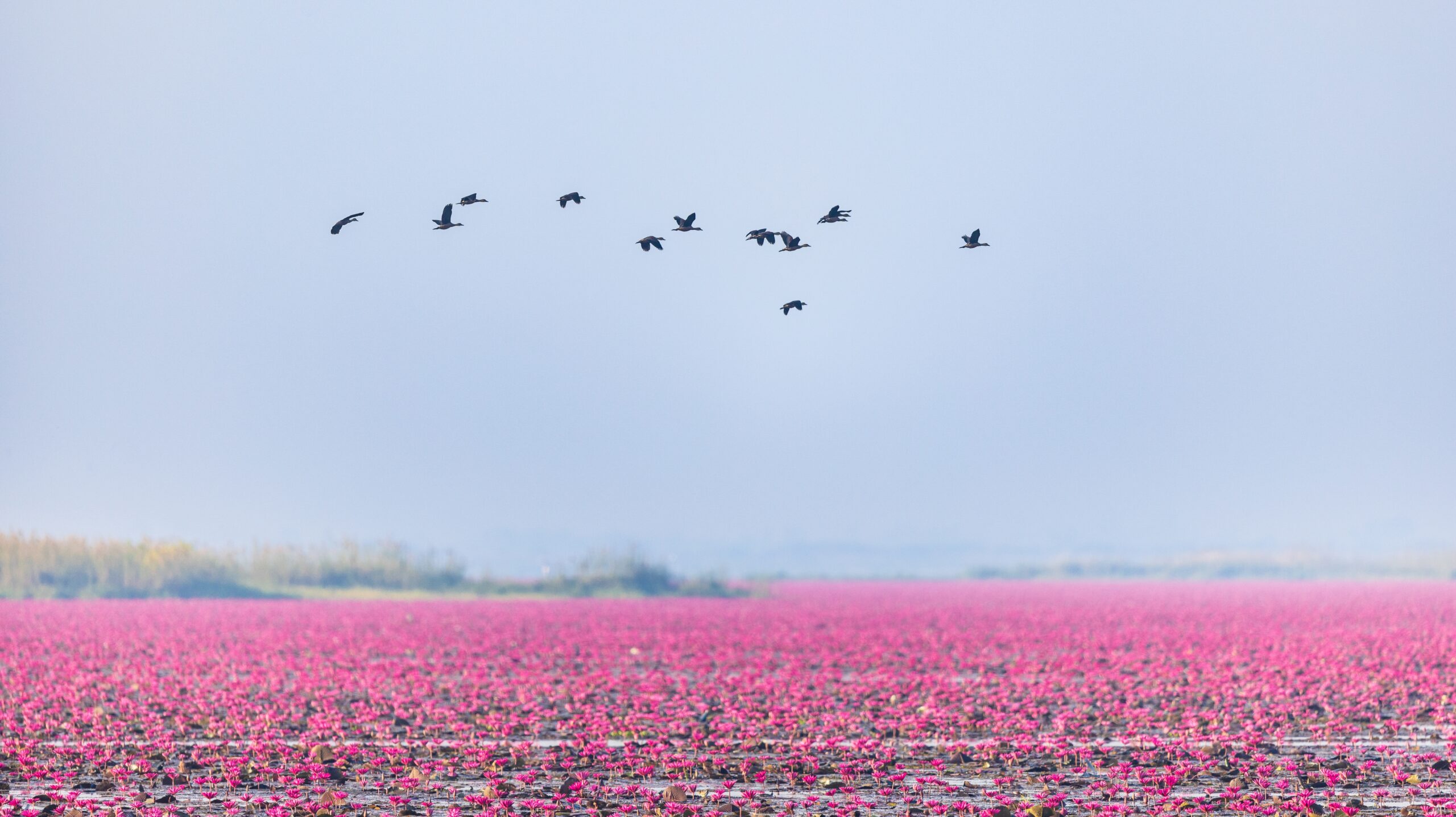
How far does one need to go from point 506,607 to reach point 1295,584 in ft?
184

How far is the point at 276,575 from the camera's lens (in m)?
61.7

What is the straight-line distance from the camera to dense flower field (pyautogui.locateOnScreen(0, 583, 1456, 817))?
13.0 meters

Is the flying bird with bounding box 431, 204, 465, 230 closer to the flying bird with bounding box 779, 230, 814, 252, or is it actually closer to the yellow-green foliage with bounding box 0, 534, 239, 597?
the flying bird with bounding box 779, 230, 814, 252

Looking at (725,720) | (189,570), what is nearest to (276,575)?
(189,570)

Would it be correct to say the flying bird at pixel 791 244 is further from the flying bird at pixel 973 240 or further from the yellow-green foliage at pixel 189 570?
the yellow-green foliage at pixel 189 570

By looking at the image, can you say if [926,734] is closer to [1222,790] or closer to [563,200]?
[1222,790]

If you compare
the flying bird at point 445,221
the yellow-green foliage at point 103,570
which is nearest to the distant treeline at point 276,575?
A: the yellow-green foliage at point 103,570

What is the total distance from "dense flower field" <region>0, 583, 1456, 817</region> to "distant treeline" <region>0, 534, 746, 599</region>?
2093 cm

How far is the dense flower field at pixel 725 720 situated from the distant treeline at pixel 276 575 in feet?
68.7

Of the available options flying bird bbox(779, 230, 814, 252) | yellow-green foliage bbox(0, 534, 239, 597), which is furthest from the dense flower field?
yellow-green foliage bbox(0, 534, 239, 597)

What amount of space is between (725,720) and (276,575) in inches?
1865

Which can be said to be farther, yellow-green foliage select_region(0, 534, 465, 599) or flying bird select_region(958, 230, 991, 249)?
yellow-green foliage select_region(0, 534, 465, 599)

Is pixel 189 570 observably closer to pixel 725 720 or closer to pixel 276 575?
pixel 276 575

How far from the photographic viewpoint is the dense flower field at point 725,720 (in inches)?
511
